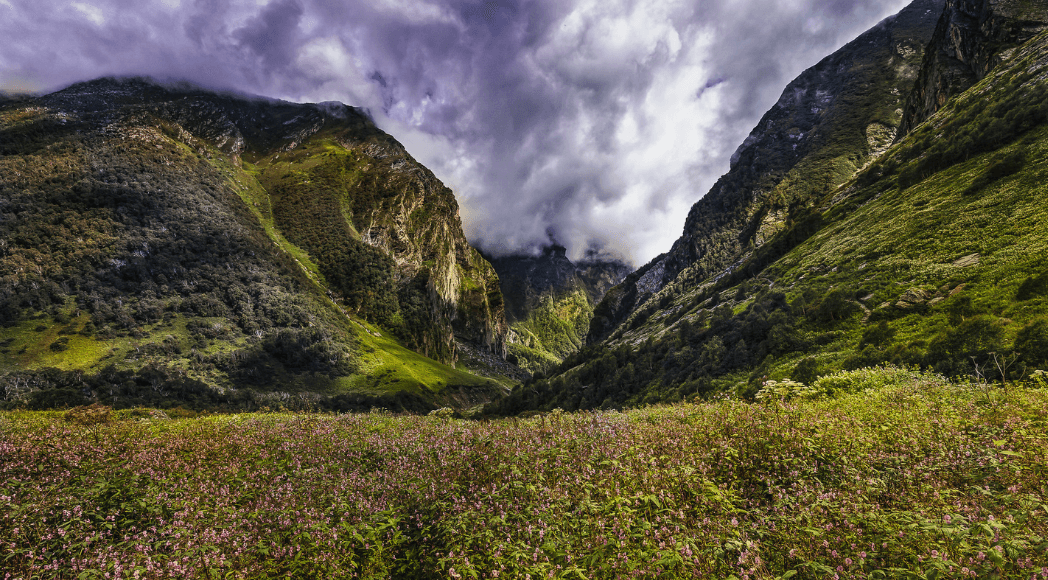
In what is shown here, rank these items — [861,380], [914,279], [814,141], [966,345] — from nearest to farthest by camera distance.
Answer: [861,380] → [966,345] → [914,279] → [814,141]

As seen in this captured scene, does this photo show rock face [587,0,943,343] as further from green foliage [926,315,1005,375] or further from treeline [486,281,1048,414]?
green foliage [926,315,1005,375]

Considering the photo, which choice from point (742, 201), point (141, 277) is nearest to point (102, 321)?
point (141, 277)

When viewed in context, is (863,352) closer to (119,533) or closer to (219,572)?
(219,572)

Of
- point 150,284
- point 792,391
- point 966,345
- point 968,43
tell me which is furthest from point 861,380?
point 150,284

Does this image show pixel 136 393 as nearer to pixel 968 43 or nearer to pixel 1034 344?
pixel 1034 344

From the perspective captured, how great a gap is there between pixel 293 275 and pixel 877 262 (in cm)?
17149

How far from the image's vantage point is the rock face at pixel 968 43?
71.5 meters

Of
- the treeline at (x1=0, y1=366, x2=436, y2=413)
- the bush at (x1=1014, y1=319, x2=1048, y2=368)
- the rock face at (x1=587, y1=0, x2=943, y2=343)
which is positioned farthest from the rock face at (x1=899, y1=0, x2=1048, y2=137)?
the treeline at (x1=0, y1=366, x2=436, y2=413)

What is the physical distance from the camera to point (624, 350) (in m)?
75.8

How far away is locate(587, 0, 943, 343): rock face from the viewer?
134875mm

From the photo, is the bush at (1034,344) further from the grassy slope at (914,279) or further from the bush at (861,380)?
the bush at (861,380)

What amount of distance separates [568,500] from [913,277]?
41385 mm

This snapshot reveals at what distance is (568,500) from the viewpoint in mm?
5352

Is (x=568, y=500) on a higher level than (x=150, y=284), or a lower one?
lower
